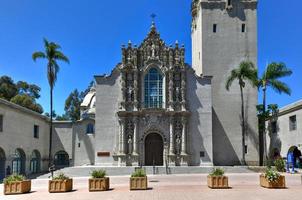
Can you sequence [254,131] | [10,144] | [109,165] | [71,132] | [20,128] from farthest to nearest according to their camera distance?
A: [71,132] → [254,131] → [109,165] → [20,128] → [10,144]

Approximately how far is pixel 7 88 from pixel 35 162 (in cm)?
2975

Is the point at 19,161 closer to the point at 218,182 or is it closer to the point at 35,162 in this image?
the point at 35,162

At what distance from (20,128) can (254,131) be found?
82.9 ft

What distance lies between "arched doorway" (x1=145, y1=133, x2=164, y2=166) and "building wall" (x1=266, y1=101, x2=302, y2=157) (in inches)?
486

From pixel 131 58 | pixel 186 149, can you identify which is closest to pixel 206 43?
pixel 131 58

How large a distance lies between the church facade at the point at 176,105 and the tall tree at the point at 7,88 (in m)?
26.4

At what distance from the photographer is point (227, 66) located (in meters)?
42.8

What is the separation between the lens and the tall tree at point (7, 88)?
216ft

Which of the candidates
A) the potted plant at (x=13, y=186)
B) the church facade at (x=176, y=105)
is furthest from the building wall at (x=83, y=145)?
the potted plant at (x=13, y=186)

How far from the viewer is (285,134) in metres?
36.9

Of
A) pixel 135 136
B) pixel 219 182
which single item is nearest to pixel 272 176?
pixel 219 182

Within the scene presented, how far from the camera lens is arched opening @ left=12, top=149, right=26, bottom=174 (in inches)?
1401

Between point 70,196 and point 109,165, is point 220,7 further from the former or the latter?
point 70,196

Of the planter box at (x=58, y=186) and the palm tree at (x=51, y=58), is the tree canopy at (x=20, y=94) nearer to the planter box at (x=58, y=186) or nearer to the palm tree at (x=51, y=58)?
the palm tree at (x=51, y=58)
